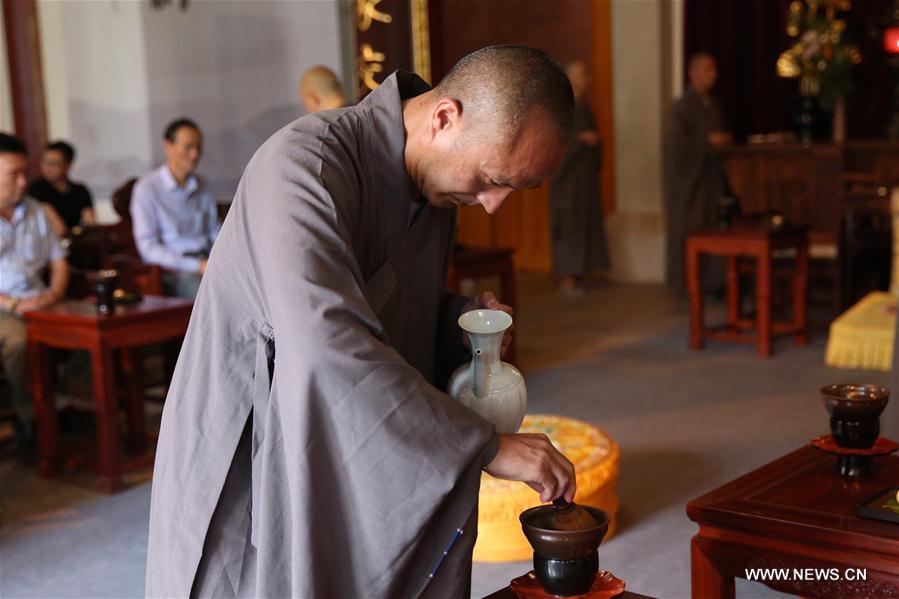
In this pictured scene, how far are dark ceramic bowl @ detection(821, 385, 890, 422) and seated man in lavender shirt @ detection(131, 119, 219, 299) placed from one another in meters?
3.22

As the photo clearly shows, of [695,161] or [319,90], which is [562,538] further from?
[695,161]

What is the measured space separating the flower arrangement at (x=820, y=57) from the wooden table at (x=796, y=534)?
5.54 metres

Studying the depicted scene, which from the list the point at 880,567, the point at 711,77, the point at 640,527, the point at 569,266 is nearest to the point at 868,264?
the point at 711,77

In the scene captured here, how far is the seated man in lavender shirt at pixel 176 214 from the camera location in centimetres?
488

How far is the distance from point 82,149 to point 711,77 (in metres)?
4.38

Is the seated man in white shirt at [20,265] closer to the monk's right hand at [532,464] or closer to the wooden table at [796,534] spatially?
the wooden table at [796,534]

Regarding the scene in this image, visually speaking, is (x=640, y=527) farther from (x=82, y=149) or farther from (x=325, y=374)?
(x=82, y=149)

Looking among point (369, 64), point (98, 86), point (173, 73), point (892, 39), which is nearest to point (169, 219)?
point (369, 64)

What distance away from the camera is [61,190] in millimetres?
6168

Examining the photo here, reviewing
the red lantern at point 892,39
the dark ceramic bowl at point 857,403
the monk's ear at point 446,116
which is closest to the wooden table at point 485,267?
the dark ceramic bowl at point 857,403

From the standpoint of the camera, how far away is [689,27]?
775cm

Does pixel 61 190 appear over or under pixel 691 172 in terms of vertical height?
over

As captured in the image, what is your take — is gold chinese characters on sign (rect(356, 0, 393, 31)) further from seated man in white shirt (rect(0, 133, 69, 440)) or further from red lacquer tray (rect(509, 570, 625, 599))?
red lacquer tray (rect(509, 570, 625, 599))

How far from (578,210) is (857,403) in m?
5.52
